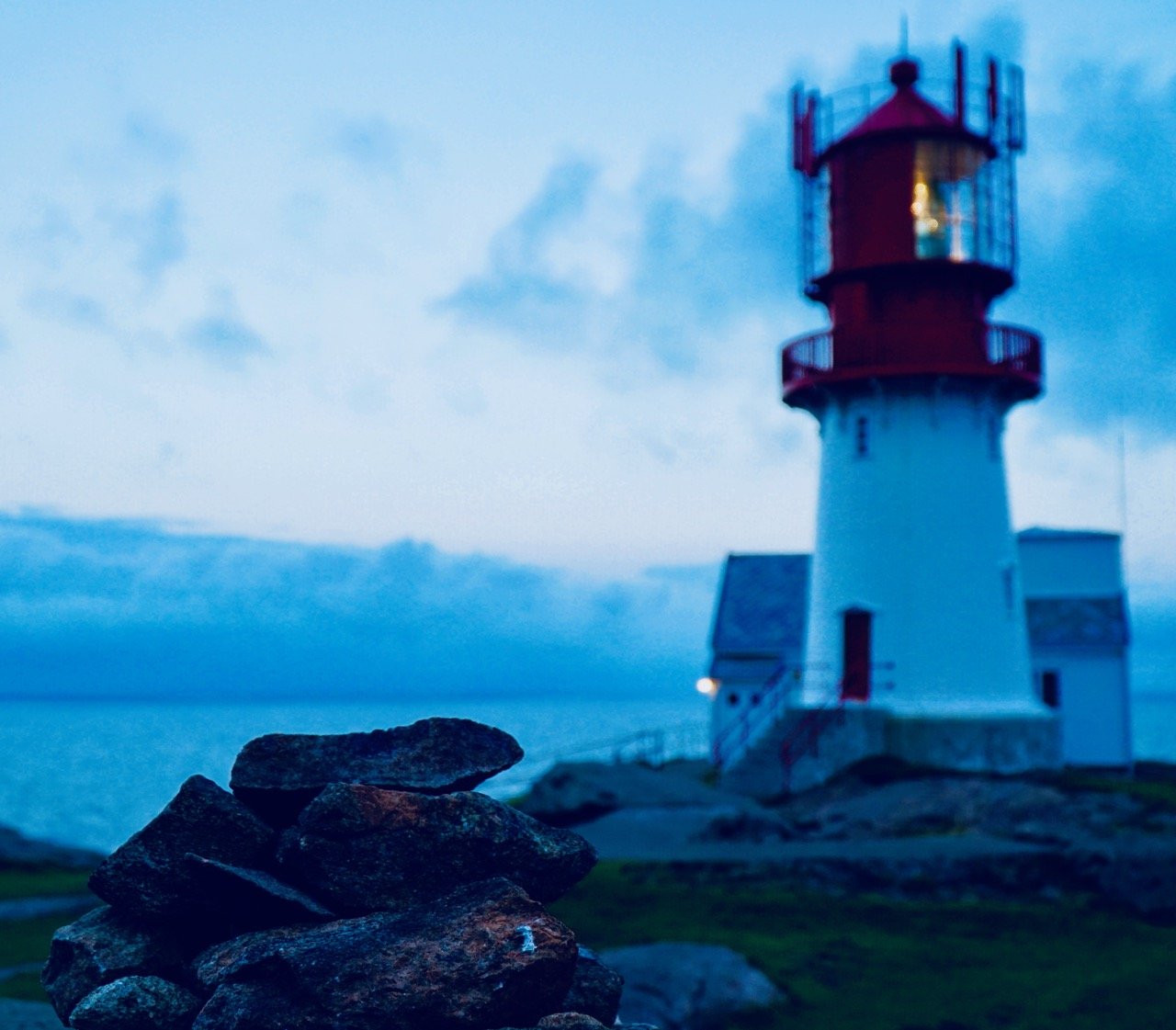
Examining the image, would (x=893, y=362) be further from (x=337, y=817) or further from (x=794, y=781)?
→ (x=337, y=817)

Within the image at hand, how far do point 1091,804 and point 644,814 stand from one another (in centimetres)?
986

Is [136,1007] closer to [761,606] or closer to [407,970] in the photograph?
[407,970]

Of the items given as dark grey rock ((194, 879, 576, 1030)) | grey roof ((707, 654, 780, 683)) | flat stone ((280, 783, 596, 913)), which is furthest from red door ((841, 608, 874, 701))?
dark grey rock ((194, 879, 576, 1030))

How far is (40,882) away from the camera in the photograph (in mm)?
26719

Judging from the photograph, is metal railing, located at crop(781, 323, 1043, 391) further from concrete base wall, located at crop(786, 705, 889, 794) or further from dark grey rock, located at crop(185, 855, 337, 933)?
dark grey rock, located at crop(185, 855, 337, 933)

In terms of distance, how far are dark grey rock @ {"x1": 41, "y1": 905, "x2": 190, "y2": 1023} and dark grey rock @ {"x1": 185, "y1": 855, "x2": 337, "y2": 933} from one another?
48 cm

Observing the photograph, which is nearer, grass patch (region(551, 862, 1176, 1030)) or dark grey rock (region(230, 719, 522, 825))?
dark grey rock (region(230, 719, 522, 825))

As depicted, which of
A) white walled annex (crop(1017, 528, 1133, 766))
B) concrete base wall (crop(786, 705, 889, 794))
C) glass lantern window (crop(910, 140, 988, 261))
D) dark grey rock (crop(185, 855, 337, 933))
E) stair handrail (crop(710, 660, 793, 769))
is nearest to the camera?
dark grey rock (crop(185, 855, 337, 933))

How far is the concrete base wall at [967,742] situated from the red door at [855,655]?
5.19 feet

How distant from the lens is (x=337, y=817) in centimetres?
795

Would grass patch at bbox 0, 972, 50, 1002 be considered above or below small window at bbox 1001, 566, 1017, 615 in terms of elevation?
below

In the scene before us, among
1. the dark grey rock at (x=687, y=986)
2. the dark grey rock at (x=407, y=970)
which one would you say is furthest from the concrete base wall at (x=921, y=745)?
the dark grey rock at (x=407, y=970)

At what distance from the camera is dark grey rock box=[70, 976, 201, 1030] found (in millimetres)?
7715

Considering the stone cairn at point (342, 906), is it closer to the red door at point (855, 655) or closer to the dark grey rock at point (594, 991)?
the dark grey rock at point (594, 991)
